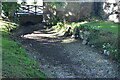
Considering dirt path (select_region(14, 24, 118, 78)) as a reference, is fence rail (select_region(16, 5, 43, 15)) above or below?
above

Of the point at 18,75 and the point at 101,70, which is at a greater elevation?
the point at 18,75

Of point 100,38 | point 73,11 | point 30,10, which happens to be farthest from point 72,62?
point 30,10

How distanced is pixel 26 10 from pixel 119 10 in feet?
31.0

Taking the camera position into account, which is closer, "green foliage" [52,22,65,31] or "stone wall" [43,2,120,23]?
"green foliage" [52,22,65,31]

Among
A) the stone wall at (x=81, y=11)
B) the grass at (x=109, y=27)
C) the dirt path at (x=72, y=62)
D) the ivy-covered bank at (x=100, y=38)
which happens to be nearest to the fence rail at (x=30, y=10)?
the stone wall at (x=81, y=11)

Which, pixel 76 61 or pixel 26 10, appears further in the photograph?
pixel 26 10

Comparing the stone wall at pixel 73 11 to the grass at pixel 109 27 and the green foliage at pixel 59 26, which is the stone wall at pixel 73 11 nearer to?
the green foliage at pixel 59 26

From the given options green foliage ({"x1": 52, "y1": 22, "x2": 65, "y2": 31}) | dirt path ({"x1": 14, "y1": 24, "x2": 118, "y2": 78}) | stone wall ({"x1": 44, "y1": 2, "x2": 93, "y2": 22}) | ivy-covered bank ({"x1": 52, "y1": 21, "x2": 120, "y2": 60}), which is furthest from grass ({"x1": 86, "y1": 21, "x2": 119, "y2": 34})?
stone wall ({"x1": 44, "y1": 2, "x2": 93, "y2": 22})

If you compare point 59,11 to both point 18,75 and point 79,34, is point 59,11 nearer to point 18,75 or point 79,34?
point 79,34

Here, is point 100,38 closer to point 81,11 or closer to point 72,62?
point 72,62

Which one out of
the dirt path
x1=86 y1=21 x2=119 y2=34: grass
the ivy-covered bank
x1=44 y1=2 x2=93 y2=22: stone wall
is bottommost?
the dirt path

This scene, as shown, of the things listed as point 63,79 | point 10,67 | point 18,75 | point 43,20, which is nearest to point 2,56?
point 10,67

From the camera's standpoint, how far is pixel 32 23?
22.3 metres

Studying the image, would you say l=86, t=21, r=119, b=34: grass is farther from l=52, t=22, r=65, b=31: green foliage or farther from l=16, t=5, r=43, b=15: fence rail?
l=16, t=5, r=43, b=15: fence rail
